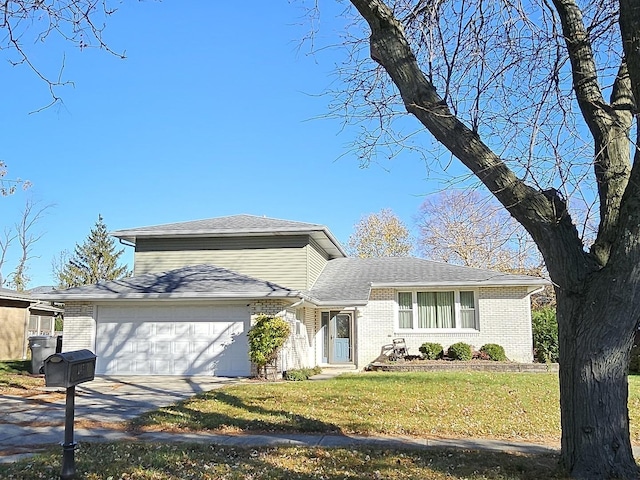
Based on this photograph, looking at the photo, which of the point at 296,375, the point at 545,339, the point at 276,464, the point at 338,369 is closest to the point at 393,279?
the point at 338,369

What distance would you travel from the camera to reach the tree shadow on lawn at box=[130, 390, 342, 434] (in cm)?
852

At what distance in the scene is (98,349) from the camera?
56.9 feet

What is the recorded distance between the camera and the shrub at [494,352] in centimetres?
1961

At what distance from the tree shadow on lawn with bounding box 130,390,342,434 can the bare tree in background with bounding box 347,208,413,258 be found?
3396cm

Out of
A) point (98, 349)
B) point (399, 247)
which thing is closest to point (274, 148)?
point (98, 349)

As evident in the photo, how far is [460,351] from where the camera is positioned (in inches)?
770

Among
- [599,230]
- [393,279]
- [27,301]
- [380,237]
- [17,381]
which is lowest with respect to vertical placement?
[17,381]

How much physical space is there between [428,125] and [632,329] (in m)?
2.61

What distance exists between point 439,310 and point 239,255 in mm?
7660

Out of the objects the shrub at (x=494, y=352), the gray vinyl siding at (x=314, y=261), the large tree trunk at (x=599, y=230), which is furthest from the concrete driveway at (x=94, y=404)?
the shrub at (x=494, y=352)

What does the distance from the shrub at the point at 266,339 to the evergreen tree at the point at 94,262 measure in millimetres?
30707

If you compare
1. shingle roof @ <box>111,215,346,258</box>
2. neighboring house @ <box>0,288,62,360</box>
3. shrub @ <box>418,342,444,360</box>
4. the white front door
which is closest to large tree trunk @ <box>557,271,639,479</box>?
shingle roof @ <box>111,215,346,258</box>

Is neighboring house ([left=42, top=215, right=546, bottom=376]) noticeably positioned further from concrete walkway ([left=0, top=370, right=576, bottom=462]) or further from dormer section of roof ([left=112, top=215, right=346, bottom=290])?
concrete walkway ([left=0, top=370, right=576, bottom=462])

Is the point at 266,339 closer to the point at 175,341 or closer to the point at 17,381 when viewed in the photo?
the point at 175,341
